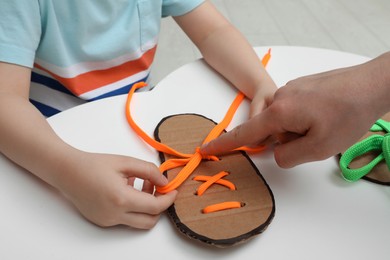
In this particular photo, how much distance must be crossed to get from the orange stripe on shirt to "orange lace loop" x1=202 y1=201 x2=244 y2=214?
1.14 ft

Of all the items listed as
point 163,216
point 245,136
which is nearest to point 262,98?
point 245,136

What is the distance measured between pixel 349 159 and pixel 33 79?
516 mm

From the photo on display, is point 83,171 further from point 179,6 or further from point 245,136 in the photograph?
point 179,6

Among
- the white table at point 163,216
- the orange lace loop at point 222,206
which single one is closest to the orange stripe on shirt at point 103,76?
the white table at point 163,216

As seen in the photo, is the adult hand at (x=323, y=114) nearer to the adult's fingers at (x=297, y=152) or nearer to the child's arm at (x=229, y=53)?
the adult's fingers at (x=297, y=152)

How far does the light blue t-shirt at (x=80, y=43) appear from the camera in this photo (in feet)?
1.69

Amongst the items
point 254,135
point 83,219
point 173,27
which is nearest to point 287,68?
point 254,135

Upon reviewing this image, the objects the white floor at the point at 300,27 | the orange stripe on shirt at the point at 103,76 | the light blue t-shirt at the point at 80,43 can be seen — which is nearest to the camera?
the light blue t-shirt at the point at 80,43

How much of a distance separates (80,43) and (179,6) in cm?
18

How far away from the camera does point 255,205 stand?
0.44m

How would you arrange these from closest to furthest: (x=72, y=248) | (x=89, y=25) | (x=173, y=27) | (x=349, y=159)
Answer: (x=72, y=248) → (x=349, y=159) → (x=89, y=25) → (x=173, y=27)

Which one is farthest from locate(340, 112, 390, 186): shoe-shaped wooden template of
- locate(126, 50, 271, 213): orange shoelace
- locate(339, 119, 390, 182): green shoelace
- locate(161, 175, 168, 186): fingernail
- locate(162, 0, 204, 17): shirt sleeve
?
locate(162, 0, 204, 17): shirt sleeve

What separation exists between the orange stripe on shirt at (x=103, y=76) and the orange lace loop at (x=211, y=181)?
11.8 inches

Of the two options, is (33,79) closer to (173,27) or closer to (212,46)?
(212,46)
